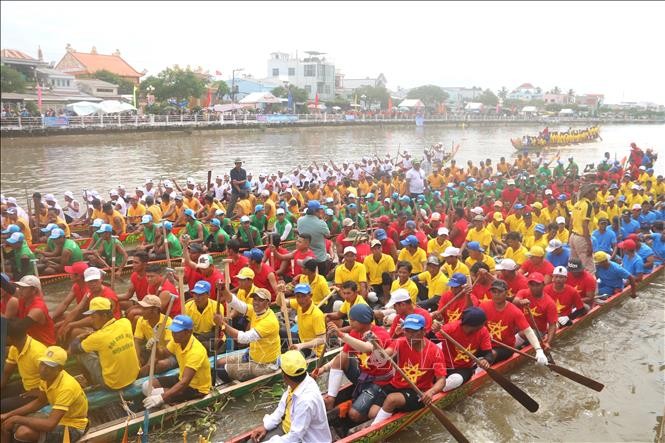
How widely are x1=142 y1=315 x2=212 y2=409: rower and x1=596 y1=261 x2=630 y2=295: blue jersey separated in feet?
24.0

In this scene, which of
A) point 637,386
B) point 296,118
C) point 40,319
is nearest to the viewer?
point 40,319

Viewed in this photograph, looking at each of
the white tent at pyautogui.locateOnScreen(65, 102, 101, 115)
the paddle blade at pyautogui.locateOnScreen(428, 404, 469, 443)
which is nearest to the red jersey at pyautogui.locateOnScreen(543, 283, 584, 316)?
the paddle blade at pyautogui.locateOnScreen(428, 404, 469, 443)

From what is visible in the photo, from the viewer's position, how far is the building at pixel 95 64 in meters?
52.1

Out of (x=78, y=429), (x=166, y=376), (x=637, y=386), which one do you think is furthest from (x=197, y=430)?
(x=637, y=386)

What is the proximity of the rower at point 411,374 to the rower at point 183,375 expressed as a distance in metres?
1.87

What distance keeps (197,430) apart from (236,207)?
29.0 feet

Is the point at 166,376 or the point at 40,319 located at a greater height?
the point at 40,319

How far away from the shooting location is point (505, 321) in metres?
6.42

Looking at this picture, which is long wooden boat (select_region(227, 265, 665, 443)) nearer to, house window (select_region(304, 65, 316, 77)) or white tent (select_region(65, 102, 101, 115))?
white tent (select_region(65, 102, 101, 115))

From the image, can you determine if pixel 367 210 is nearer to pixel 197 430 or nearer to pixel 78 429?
pixel 197 430

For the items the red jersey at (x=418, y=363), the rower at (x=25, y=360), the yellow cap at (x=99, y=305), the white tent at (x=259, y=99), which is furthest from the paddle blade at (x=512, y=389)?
the white tent at (x=259, y=99)

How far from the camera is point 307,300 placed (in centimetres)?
604

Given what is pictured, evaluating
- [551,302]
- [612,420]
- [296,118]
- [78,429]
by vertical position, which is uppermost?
[296,118]

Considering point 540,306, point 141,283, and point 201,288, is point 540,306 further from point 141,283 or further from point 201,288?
point 141,283
